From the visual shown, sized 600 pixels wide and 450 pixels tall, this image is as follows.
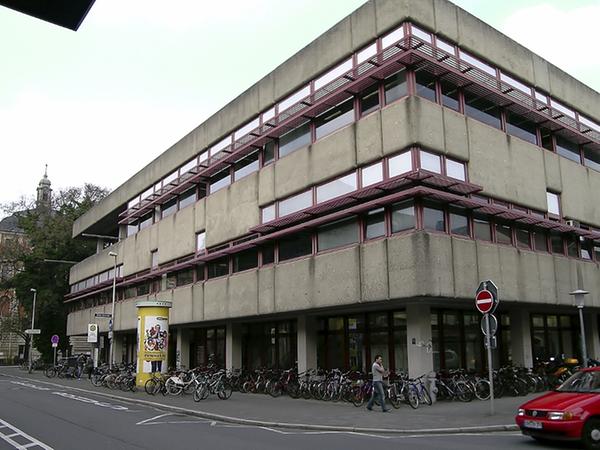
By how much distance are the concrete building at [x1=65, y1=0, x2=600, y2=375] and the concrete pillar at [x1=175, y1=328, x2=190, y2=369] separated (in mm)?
3978

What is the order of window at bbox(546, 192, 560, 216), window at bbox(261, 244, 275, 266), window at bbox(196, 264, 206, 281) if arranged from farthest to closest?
window at bbox(196, 264, 206, 281) < window at bbox(261, 244, 275, 266) < window at bbox(546, 192, 560, 216)

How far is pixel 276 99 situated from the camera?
1001 inches

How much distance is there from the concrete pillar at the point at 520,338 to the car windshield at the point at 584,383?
12109 mm

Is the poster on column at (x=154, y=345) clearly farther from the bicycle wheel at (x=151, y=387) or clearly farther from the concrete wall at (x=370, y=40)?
the concrete wall at (x=370, y=40)

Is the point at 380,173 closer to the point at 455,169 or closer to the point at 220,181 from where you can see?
the point at 455,169

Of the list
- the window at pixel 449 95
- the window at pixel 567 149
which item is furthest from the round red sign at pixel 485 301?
the window at pixel 567 149

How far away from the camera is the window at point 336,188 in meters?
20.6

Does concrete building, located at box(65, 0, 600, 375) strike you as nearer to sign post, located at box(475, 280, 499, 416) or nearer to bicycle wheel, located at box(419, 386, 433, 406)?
bicycle wheel, located at box(419, 386, 433, 406)

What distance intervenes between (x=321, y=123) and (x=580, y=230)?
1119cm

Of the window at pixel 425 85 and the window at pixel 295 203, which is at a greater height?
the window at pixel 425 85

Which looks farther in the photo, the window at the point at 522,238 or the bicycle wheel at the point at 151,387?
the bicycle wheel at the point at 151,387

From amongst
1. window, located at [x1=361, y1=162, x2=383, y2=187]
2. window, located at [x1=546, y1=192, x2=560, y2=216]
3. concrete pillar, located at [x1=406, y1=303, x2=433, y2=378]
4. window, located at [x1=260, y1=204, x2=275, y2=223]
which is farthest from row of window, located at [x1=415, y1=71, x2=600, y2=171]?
window, located at [x1=260, y1=204, x2=275, y2=223]

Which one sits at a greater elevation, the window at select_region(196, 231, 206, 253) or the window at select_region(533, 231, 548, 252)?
the window at select_region(196, 231, 206, 253)

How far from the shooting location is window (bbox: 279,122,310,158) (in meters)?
23.7
